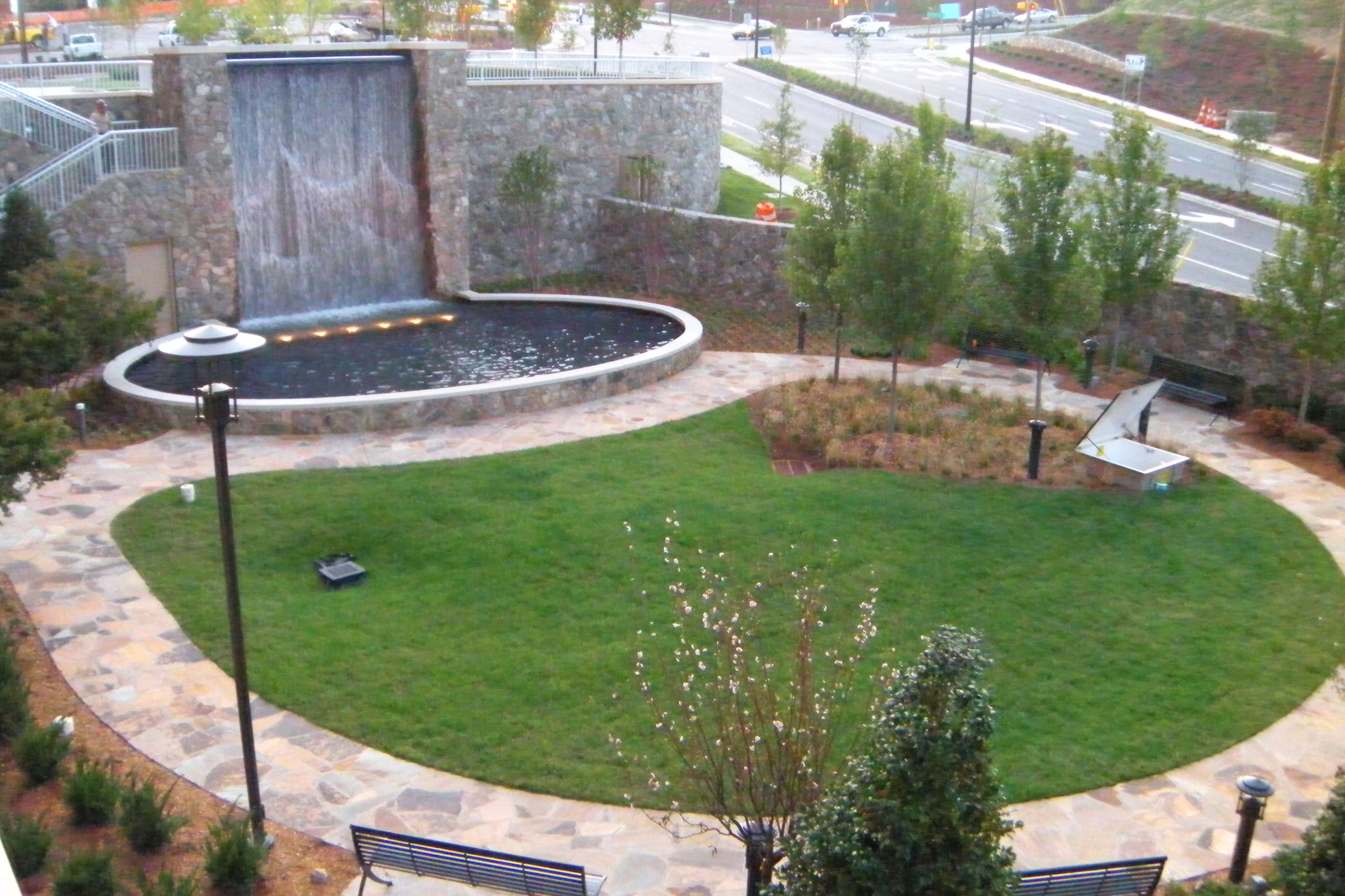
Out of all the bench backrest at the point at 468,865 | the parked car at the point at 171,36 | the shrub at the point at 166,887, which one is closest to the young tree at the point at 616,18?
the parked car at the point at 171,36

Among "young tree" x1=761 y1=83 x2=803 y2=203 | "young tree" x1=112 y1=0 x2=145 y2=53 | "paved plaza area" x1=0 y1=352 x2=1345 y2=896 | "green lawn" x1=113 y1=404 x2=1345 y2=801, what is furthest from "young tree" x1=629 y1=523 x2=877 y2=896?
"young tree" x1=112 y1=0 x2=145 y2=53

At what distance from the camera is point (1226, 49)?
175ft

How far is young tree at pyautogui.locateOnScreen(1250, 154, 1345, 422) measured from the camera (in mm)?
19234

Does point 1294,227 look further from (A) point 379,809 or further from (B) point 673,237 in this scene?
(A) point 379,809

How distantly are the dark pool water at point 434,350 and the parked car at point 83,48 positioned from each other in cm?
2374

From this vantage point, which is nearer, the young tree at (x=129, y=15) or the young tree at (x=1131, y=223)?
the young tree at (x=1131, y=223)

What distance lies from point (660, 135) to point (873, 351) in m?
10.0

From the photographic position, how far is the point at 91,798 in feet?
33.2

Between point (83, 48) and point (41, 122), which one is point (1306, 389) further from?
point (83, 48)

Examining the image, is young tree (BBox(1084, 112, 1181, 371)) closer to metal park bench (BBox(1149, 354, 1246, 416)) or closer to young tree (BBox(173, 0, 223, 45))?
metal park bench (BBox(1149, 354, 1246, 416))

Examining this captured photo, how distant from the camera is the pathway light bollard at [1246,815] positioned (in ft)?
31.9

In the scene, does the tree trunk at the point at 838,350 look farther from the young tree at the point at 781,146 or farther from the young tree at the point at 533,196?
the young tree at the point at 781,146

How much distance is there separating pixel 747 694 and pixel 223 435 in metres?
4.77

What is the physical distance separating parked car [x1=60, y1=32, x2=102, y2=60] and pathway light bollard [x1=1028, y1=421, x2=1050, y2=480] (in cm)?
3532
